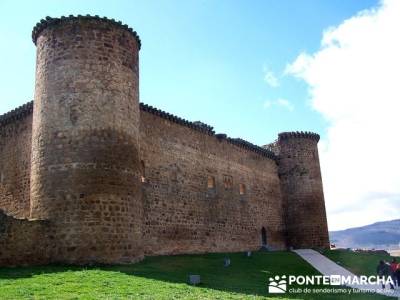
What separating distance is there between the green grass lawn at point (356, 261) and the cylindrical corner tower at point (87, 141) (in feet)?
35.3

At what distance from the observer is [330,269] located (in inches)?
790

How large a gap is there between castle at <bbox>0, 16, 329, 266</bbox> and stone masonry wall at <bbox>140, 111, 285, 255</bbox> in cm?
5

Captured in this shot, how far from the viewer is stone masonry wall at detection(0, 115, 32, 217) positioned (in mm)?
18453

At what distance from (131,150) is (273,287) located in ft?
21.4

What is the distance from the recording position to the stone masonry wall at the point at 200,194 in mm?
19703

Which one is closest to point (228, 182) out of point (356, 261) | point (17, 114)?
point (356, 261)

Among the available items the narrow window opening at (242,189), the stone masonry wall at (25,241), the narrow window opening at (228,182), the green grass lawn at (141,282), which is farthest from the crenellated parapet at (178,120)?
the stone masonry wall at (25,241)

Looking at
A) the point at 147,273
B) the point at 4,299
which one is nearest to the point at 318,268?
the point at 147,273

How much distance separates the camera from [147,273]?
13188 millimetres

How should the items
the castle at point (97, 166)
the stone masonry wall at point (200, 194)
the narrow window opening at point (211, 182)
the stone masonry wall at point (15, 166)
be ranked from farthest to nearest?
the narrow window opening at point (211, 182) → the stone masonry wall at point (200, 194) → the stone masonry wall at point (15, 166) → the castle at point (97, 166)

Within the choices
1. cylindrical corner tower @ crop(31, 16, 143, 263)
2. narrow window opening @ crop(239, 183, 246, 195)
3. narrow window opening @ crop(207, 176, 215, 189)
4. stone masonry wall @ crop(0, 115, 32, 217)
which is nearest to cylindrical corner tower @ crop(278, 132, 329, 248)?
narrow window opening @ crop(239, 183, 246, 195)

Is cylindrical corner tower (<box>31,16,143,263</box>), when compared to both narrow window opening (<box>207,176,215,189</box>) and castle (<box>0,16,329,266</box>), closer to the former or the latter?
castle (<box>0,16,329,266</box>)

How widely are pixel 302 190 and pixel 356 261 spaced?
752 cm
